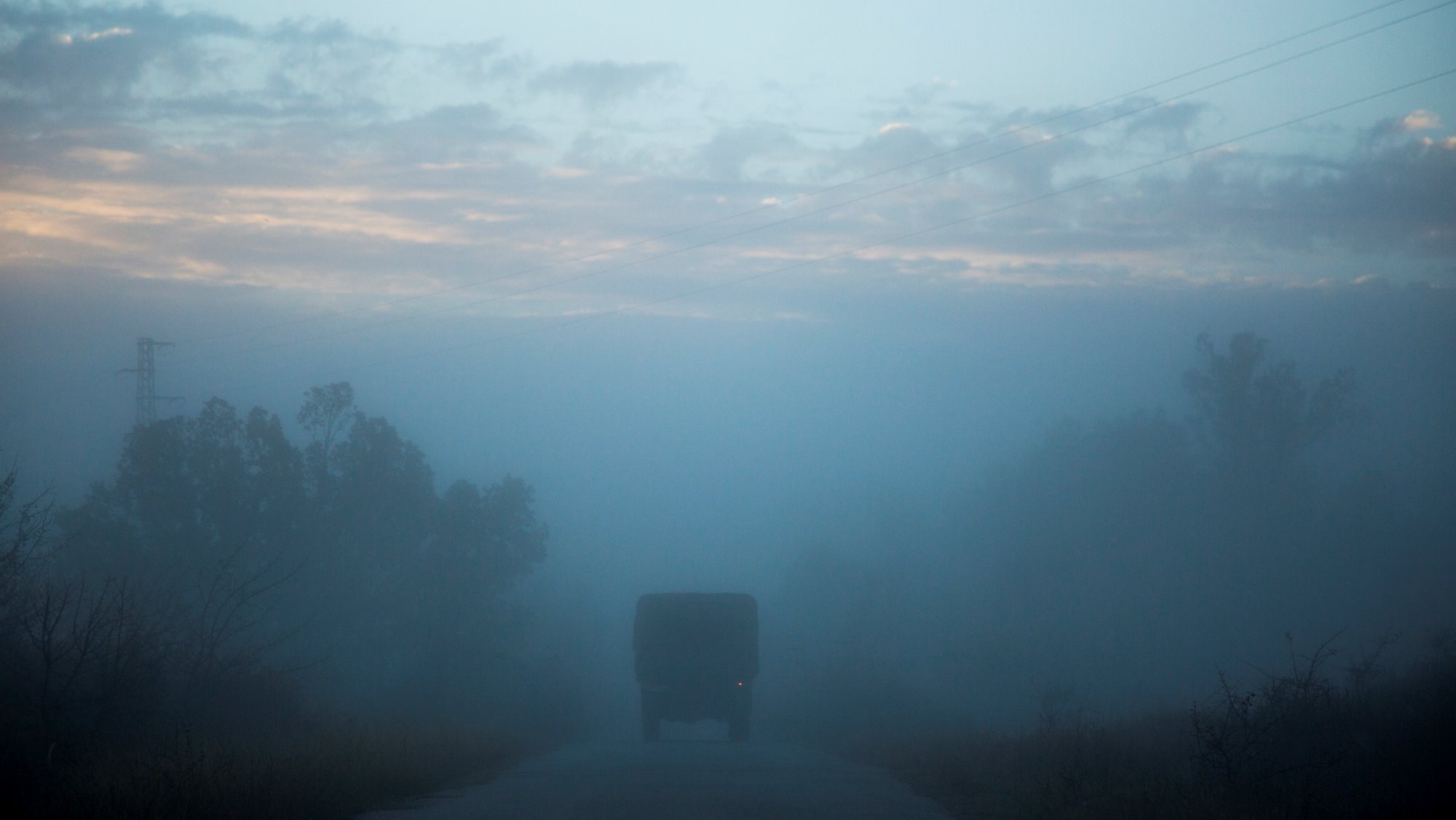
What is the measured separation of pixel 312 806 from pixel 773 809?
4.74 m

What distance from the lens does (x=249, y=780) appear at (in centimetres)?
1023

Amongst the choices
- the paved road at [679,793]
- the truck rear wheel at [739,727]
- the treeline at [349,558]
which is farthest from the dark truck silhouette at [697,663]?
the paved road at [679,793]

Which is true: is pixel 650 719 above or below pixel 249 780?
below

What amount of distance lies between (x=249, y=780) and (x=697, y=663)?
18588mm

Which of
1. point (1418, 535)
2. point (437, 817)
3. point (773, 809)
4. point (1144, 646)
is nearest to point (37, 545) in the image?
point (437, 817)

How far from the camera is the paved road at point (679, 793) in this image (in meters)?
10.5

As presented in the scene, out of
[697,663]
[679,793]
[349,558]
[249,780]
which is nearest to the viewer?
[249,780]

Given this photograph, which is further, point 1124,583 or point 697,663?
point 1124,583

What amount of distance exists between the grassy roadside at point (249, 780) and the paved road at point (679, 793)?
671 mm

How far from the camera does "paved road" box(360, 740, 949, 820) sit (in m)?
10.5

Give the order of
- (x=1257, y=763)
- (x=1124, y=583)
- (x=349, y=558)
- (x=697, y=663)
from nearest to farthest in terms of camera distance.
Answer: (x=1257, y=763)
(x=697, y=663)
(x=349, y=558)
(x=1124, y=583)

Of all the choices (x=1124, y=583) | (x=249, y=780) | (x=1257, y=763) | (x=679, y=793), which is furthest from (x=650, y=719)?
(x=1124, y=583)

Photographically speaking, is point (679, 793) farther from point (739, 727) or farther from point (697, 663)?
point (739, 727)

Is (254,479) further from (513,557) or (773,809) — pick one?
(773,809)
